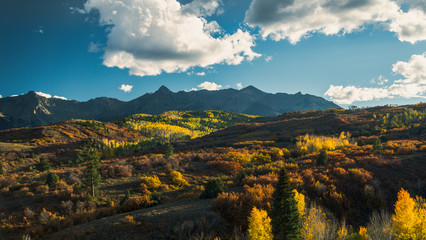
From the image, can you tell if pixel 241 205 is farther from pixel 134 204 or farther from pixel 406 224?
pixel 134 204

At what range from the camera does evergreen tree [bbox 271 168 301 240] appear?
10.2m

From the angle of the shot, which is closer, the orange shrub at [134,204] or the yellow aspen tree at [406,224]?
the yellow aspen tree at [406,224]

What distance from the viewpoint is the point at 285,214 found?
34.2ft

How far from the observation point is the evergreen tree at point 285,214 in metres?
10.2

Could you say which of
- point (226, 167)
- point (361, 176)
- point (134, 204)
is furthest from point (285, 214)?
point (226, 167)

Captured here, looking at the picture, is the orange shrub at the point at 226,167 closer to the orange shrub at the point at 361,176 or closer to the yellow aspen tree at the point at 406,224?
the orange shrub at the point at 361,176

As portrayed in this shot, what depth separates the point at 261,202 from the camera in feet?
46.9

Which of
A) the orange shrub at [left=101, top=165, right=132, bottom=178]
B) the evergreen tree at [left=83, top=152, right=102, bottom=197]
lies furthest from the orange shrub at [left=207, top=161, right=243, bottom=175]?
the evergreen tree at [left=83, top=152, right=102, bottom=197]

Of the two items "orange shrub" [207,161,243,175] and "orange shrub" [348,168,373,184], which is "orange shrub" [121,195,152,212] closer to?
"orange shrub" [207,161,243,175]

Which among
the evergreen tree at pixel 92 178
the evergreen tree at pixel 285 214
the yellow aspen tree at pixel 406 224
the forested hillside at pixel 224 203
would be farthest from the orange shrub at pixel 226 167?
the yellow aspen tree at pixel 406 224

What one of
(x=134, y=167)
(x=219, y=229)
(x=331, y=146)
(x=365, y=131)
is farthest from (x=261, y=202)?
(x=365, y=131)

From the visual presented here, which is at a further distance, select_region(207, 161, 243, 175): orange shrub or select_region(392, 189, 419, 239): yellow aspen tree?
select_region(207, 161, 243, 175): orange shrub

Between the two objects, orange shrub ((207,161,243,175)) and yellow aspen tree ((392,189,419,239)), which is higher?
yellow aspen tree ((392,189,419,239))

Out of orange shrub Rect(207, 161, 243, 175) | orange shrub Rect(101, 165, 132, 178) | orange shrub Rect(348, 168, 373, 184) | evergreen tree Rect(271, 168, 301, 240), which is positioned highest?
evergreen tree Rect(271, 168, 301, 240)
